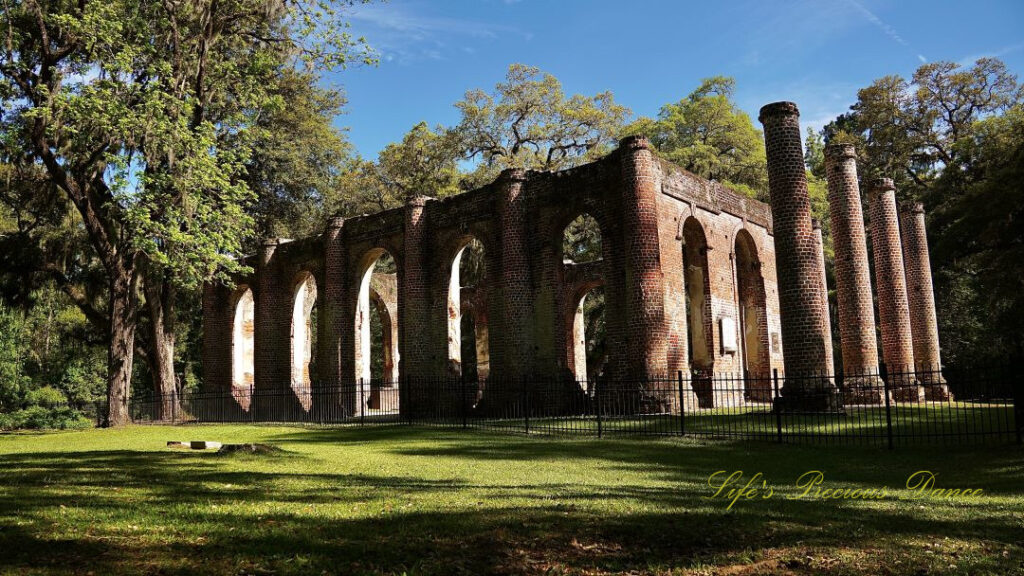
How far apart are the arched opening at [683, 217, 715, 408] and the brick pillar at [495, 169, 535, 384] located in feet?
15.6

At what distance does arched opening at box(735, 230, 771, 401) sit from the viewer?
2353cm

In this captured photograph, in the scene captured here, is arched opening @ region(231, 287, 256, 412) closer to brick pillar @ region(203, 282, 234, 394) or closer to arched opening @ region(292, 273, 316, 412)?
brick pillar @ region(203, 282, 234, 394)

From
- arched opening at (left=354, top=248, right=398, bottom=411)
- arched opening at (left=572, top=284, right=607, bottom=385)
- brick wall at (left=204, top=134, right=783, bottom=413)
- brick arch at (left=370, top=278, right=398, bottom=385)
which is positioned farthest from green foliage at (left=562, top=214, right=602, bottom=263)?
arched opening at (left=354, top=248, right=398, bottom=411)

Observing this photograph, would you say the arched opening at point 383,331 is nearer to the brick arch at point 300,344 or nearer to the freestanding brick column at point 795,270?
the brick arch at point 300,344

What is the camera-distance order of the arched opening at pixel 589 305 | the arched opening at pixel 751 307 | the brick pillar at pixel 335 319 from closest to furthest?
1. the arched opening at pixel 751 307
2. the brick pillar at pixel 335 319
3. the arched opening at pixel 589 305

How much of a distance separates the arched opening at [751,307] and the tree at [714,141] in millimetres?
8376

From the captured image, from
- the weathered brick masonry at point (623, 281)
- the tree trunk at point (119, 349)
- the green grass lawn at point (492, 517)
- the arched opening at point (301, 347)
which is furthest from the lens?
the arched opening at point (301, 347)

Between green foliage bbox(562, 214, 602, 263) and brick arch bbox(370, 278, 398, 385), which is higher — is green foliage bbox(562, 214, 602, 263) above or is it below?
above

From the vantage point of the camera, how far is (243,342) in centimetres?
3098

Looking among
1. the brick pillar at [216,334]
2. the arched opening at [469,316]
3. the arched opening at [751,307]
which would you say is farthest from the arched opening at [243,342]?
the arched opening at [751,307]

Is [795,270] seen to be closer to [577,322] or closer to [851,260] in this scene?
[851,260]

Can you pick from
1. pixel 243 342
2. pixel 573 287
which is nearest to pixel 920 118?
pixel 573 287

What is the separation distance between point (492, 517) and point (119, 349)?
17766mm

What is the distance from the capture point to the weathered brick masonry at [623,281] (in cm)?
1677
